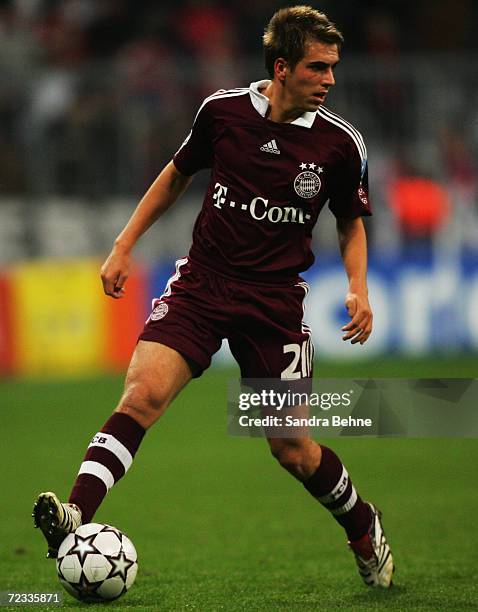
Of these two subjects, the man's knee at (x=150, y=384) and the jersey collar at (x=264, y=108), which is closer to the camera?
the man's knee at (x=150, y=384)

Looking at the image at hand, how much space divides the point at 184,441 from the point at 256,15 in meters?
7.62

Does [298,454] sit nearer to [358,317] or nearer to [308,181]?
[358,317]

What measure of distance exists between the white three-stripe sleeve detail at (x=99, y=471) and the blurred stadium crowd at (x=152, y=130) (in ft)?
30.5

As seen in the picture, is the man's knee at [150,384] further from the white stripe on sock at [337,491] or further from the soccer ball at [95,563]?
the white stripe on sock at [337,491]

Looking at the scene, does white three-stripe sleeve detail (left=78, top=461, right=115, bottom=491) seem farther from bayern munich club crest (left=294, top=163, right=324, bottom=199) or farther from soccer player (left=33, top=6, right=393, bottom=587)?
bayern munich club crest (left=294, top=163, right=324, bottom=199)

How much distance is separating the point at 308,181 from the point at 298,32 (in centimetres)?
61

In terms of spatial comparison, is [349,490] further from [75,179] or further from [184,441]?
[75,179]

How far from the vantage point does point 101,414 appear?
11.0 m

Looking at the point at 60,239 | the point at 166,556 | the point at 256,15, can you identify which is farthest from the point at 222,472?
the point at 256,15

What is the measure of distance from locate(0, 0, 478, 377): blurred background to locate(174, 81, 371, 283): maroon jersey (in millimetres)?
8475

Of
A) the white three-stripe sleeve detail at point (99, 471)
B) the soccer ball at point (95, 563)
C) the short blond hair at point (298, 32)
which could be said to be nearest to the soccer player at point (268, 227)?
the short blond hair at point (298, 32)

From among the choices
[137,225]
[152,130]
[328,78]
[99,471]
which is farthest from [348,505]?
[152,130]

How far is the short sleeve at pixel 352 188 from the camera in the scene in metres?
5.30

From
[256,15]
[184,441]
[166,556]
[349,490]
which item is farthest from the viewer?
[256,15]
